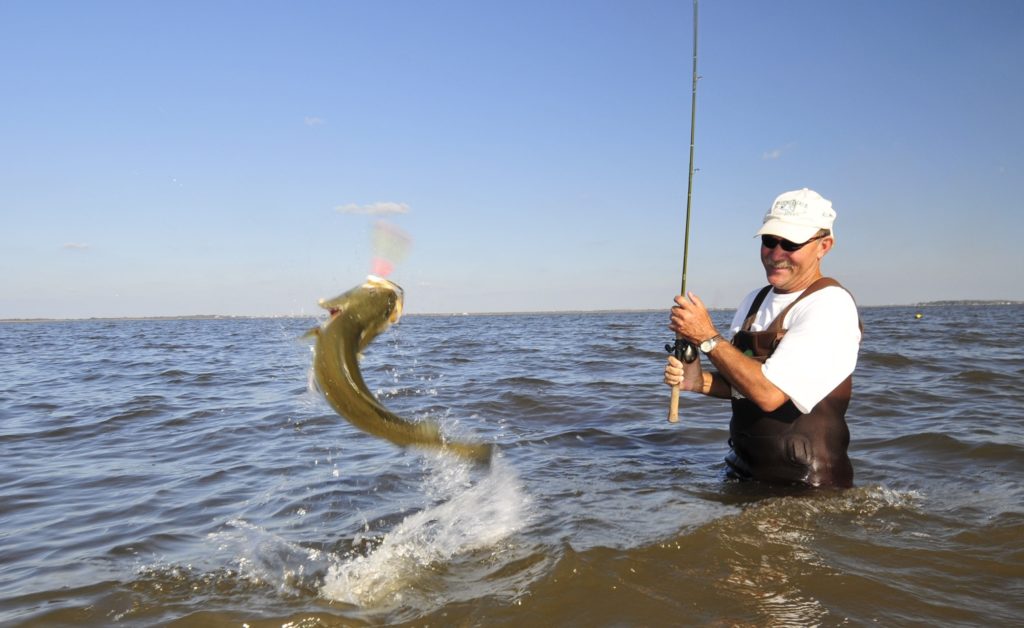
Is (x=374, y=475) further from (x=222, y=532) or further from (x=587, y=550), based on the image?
(x=587, y=550)

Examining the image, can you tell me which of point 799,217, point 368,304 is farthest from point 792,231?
point 368,304

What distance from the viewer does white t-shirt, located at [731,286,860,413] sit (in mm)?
3820

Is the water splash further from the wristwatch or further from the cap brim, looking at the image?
the cap brim

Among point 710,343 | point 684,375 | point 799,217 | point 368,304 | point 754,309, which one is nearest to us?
point 368,304

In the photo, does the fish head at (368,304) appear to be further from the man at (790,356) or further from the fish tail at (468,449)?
the man at (790,356)

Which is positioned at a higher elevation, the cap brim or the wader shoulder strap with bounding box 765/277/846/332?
the cap brim

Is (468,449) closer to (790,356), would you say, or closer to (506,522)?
(506,522)

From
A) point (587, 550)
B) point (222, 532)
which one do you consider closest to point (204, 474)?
point (222, 532)

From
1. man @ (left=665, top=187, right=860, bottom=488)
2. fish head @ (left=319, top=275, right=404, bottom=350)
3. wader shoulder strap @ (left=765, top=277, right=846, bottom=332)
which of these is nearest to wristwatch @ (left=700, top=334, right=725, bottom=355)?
man @ (left=665, top=187, right=860, bottom=488)

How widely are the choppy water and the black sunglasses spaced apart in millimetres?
1646

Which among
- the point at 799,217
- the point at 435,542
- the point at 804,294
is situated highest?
the point at 799,217

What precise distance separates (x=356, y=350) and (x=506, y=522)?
1.85 meters

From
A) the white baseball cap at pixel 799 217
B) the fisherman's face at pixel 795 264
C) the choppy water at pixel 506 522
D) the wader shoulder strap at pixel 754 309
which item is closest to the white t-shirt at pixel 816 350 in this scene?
the fisherman's face at pixel 795 264

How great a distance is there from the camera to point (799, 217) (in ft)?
13.3
